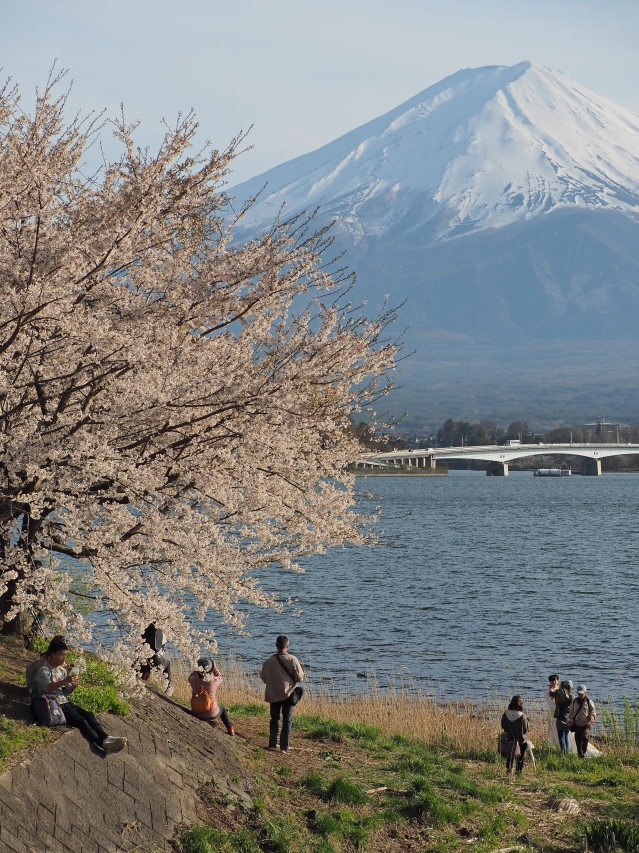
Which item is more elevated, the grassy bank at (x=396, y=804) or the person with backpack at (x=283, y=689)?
the person with backpack at (x=283, y=689)

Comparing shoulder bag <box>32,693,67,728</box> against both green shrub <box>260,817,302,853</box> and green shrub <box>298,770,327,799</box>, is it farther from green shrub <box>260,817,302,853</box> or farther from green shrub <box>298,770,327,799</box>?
green shrub <box>298,770,327,799</box>

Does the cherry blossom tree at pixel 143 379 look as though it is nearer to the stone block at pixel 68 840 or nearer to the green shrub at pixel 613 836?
the stone block at pixel 68 840

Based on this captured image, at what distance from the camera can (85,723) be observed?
31.2 feet

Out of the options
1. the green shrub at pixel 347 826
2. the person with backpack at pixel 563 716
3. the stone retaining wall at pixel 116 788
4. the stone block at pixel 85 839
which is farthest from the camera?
the person with backpack at pixel 563 716

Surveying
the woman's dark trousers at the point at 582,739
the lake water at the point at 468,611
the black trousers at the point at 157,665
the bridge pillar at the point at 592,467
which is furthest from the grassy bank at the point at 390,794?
the bridge pillar at the point at 592,467

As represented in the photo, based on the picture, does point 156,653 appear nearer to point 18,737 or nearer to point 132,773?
point 132,773

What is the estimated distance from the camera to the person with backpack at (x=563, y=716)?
55.3 ft

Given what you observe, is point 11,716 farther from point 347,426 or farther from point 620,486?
point 620,486

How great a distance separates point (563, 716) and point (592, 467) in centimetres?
15890

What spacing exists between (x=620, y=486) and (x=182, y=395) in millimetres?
138050

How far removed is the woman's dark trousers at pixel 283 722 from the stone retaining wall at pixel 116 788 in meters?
1.58

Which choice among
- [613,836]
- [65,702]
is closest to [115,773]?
[65,702]

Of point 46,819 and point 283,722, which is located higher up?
point 46,819

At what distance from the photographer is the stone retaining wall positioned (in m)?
8.34
